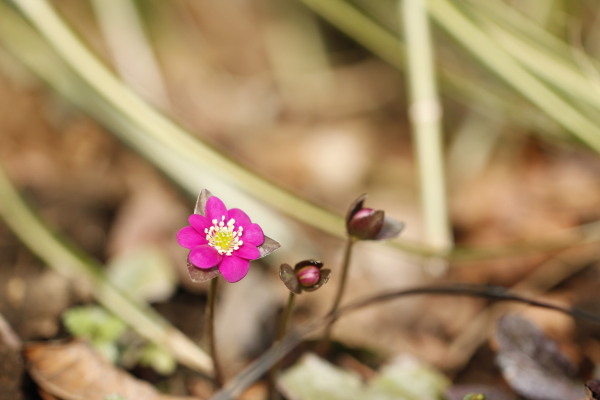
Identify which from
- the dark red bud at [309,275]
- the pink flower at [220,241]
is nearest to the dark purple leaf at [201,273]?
the pink flower at [220,241]

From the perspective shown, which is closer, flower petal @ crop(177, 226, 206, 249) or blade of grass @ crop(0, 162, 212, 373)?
flower petal @ crop(177, 226, 206, 249)

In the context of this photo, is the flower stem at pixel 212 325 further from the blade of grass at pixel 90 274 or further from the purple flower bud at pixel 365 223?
the purple flower bud at pixel 365 223

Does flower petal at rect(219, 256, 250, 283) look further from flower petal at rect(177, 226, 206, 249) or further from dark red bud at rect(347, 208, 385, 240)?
dark red bud at rect(347, 208, 385, 240)

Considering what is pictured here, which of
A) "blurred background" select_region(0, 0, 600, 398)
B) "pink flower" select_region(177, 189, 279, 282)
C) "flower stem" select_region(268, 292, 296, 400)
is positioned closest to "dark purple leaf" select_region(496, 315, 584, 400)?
"blurred background" select_region(0, 0, 600, 398)

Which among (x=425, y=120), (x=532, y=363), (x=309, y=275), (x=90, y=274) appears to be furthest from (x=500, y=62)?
(x=90, y=274)

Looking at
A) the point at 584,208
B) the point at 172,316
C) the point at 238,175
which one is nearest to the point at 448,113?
the point at 584,208
